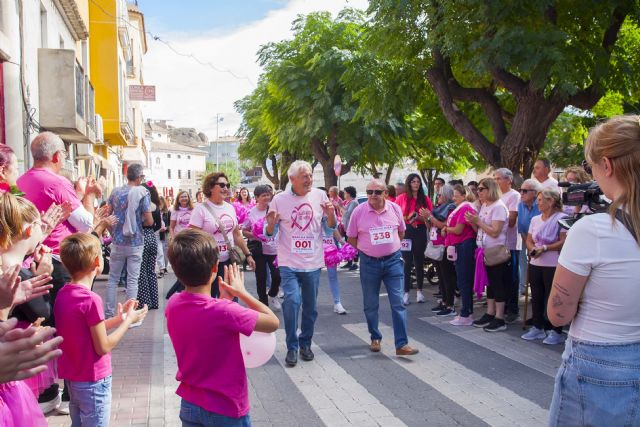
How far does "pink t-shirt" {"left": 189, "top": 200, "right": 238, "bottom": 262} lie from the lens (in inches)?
288

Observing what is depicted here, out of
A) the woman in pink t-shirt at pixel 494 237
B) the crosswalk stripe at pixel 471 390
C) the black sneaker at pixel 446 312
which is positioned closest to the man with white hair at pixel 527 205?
the woman in pink t-shirt at pixel 494 237

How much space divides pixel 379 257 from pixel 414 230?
3262 millimetres

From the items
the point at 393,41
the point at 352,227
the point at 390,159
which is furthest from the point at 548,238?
the point at 390,159

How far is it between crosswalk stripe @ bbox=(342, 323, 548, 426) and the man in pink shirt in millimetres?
270

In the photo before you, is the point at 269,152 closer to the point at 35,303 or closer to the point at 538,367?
the point at 538,367

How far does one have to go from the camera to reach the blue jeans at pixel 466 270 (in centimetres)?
834

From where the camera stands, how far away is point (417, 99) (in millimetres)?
15094

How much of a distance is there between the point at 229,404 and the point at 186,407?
0.73 ft

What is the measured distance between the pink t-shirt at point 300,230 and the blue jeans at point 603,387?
4.21 m

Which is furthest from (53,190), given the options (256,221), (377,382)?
(256,221)

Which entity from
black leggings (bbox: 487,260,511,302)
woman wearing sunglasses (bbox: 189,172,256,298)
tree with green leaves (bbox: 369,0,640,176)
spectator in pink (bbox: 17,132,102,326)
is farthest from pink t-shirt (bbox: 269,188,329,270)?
tree with green leaves (bbox: 369,0,640,176)

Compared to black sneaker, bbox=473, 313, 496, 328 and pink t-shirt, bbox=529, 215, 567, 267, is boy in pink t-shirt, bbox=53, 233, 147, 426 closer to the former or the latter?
pink t-shirt, bbox=529, 215, 567, 267

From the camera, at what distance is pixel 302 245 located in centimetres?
653

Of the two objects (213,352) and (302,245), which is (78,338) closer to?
(213,352)
